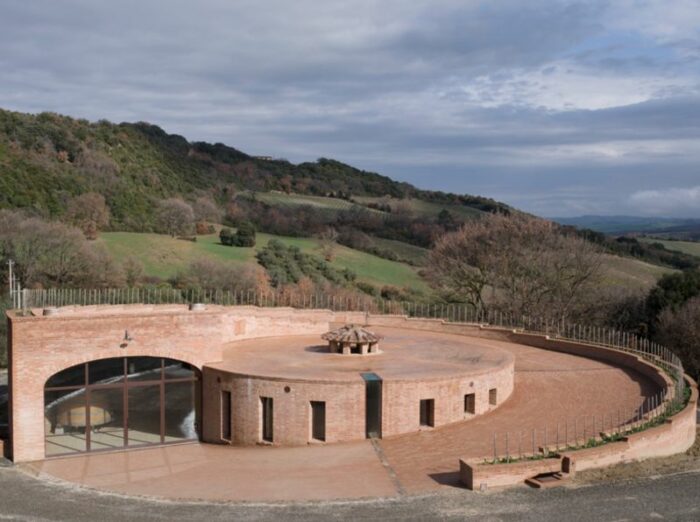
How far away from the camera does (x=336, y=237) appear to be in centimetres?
7700

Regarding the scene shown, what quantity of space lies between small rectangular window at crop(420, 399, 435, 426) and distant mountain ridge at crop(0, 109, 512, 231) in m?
46.7

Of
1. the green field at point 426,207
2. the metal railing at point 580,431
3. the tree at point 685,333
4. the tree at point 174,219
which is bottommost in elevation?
the metal railing at point 580,431

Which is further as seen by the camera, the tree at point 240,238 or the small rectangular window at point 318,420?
the tree at point 240,238

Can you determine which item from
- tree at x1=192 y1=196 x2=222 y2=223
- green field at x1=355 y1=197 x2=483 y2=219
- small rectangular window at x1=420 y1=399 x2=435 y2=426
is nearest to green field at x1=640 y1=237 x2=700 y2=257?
green field at x1=355 y1=197 x2=483 y2=219

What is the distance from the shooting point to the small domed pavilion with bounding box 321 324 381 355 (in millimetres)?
26859

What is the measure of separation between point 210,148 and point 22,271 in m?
69.6

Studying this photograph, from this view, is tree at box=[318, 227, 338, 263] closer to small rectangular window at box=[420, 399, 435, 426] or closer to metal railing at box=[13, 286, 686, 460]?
metal railing at box=[13, 286, 686, 460]

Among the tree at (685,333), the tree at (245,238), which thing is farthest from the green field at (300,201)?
the tree at (685,333)

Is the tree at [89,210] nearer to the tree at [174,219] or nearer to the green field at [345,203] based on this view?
the tree at [174,219]

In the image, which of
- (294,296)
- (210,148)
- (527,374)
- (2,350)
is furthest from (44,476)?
(210,148)

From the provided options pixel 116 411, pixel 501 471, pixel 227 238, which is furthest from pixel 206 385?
pixel 227 238

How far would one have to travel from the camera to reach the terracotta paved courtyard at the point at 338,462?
17.8 metres

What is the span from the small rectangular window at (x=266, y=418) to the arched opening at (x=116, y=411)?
10.7ft

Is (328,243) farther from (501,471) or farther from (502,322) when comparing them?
(501,471)
